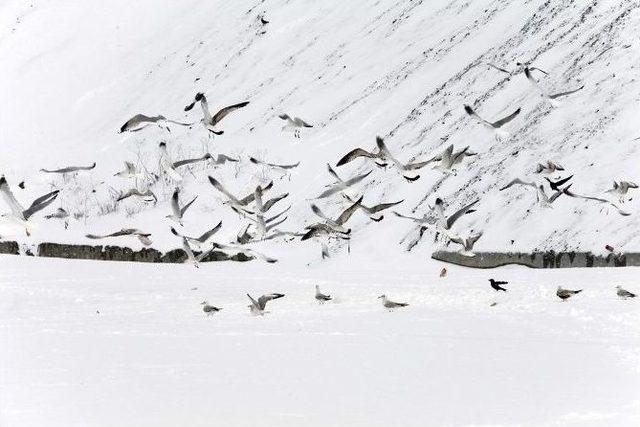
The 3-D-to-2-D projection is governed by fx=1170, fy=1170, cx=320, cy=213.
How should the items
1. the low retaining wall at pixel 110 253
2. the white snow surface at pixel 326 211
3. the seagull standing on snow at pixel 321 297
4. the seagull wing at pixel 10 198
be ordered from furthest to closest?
the low retaining wall at pixel 110 253, the seagull standing on snow at pixel 321 297, the seagull wing at pixel 10 198, the white snow surface at pixel 326 211

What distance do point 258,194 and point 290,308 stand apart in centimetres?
179

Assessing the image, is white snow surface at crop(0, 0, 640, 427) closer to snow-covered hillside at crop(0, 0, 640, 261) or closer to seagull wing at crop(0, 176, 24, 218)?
snow-covered hillside at crop(0, 0, 640, 261)

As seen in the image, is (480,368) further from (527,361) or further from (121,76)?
(121,76)

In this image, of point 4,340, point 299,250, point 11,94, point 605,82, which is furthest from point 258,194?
point 11,94

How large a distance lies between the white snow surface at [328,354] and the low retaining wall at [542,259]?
2.18 ft

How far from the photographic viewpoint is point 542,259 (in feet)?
69.8

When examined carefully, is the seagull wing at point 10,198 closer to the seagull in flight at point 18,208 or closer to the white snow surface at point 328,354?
the seagull in flight at point 18,208

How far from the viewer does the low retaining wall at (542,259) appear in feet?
65.9

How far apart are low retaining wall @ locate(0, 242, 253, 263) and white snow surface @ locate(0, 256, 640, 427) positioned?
4.34m

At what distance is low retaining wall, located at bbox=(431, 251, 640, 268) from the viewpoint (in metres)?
20.1

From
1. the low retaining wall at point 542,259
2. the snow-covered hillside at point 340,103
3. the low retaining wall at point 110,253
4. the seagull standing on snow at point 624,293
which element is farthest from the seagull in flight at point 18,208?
the low retaining wall at point 110,253

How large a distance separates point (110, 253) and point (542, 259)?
10.0m

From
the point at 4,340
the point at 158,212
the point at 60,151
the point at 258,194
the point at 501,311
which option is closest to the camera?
the point at 4,340

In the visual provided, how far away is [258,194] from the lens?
17328mm
